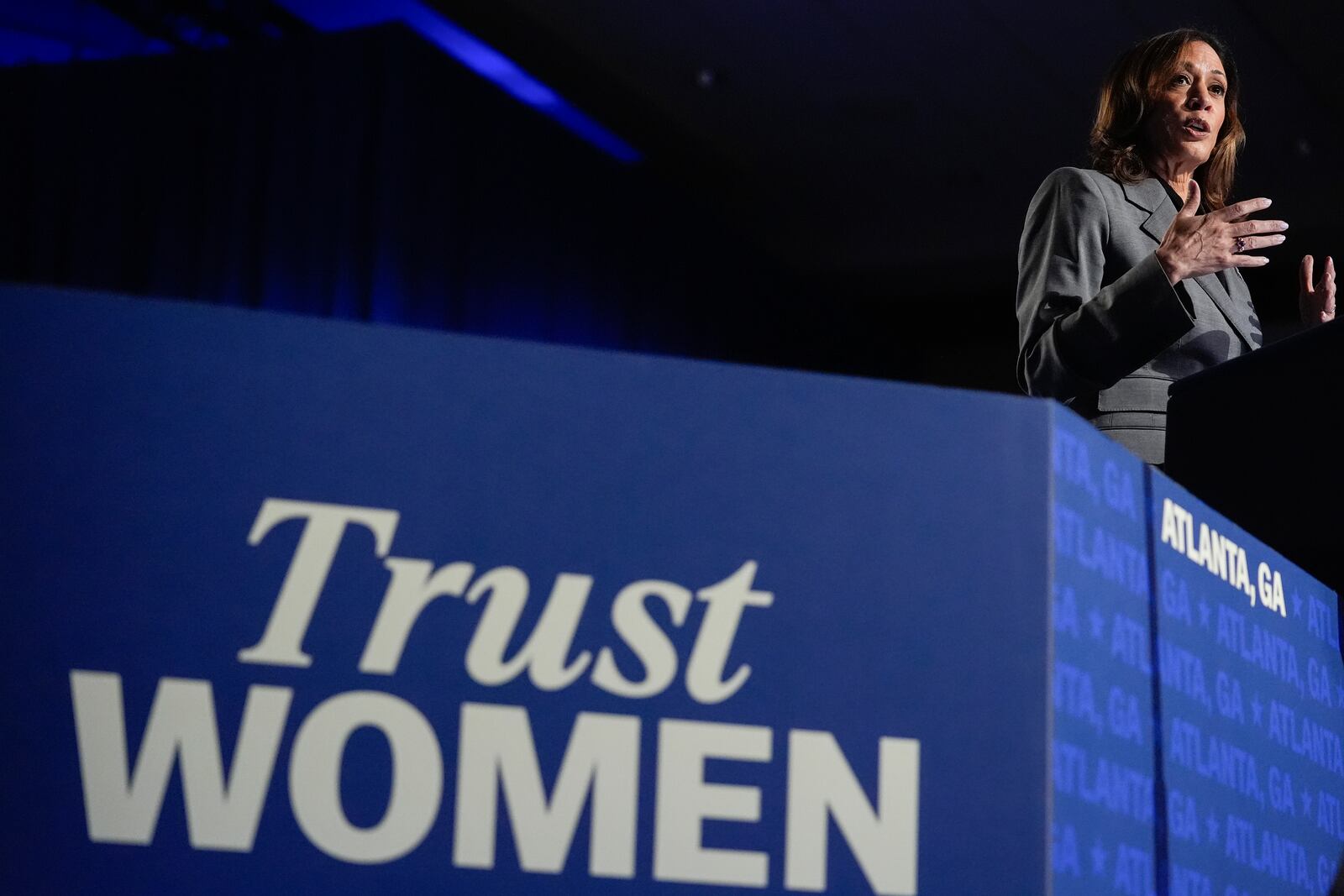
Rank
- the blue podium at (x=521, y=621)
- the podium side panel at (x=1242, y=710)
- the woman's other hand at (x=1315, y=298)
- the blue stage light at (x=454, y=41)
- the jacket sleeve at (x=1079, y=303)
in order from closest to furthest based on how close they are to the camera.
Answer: the blue podium at (x=521, y=621)
the podium side panel at (x=1242, y=710)
the jacket sleeve at (x=1079, y=303)
the woman's other hand at (x=1315, y=298)
the blue stage light at (x=454, y=41)

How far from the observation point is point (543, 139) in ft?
19.2

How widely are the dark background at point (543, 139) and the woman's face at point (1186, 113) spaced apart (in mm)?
3751

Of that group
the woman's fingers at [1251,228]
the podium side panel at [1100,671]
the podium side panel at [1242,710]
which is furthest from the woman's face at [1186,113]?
the podium side panel at [1100,671]

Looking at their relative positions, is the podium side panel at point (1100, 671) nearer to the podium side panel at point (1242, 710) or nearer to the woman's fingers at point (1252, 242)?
the podium side panel at point (1242, 710)

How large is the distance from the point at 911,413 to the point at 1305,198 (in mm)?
6098

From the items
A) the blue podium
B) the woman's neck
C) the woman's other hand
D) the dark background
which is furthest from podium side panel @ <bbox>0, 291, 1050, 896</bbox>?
the dark background

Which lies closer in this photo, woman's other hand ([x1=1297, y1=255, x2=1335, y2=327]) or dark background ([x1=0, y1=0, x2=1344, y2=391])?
woman's other hand ([x1=1297, y1=255, x2=1335, y2=327])

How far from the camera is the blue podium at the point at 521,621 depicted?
68 centimetres

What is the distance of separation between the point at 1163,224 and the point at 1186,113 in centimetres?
15

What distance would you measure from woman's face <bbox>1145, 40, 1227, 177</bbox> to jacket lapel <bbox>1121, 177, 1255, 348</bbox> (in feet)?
0.17

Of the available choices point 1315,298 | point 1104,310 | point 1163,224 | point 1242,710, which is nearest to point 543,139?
point 1315,298

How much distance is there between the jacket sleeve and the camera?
48.7 inches

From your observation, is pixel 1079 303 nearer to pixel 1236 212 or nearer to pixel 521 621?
pixel 1236 212

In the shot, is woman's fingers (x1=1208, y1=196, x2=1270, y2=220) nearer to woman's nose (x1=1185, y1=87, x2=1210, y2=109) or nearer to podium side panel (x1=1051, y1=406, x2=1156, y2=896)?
woman's nose (x1=1185, y1=87, x2=1210, y2=109)
